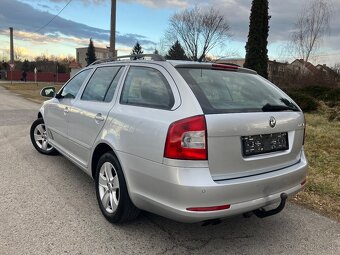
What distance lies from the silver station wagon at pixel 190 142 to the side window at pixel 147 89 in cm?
1

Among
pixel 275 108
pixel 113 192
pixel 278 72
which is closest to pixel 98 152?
pixel 113 192

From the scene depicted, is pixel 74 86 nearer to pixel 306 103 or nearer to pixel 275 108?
pixel 275 108

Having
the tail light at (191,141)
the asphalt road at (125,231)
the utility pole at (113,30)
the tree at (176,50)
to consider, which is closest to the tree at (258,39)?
the utility pole at (113,30)

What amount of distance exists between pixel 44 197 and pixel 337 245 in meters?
3.25

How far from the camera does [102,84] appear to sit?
14.0 feet

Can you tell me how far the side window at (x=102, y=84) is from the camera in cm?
400

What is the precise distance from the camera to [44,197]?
4.27 metres

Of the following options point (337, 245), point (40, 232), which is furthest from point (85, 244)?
point (337, 245)

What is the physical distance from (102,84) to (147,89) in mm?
1028

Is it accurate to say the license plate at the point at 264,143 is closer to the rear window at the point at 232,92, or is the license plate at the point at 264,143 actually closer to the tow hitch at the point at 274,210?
the rear window at the point at 232,92

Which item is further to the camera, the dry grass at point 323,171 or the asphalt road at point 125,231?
the dry grass at point 323,171

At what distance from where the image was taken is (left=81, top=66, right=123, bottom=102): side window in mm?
3996

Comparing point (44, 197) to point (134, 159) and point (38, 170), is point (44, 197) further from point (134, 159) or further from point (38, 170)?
point (134, 159)

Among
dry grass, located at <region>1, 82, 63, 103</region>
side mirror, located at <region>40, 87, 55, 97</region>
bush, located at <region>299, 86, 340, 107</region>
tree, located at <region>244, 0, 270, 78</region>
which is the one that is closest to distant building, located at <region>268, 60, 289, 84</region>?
tree, located at <region>244, 0, 270, 78</region>
